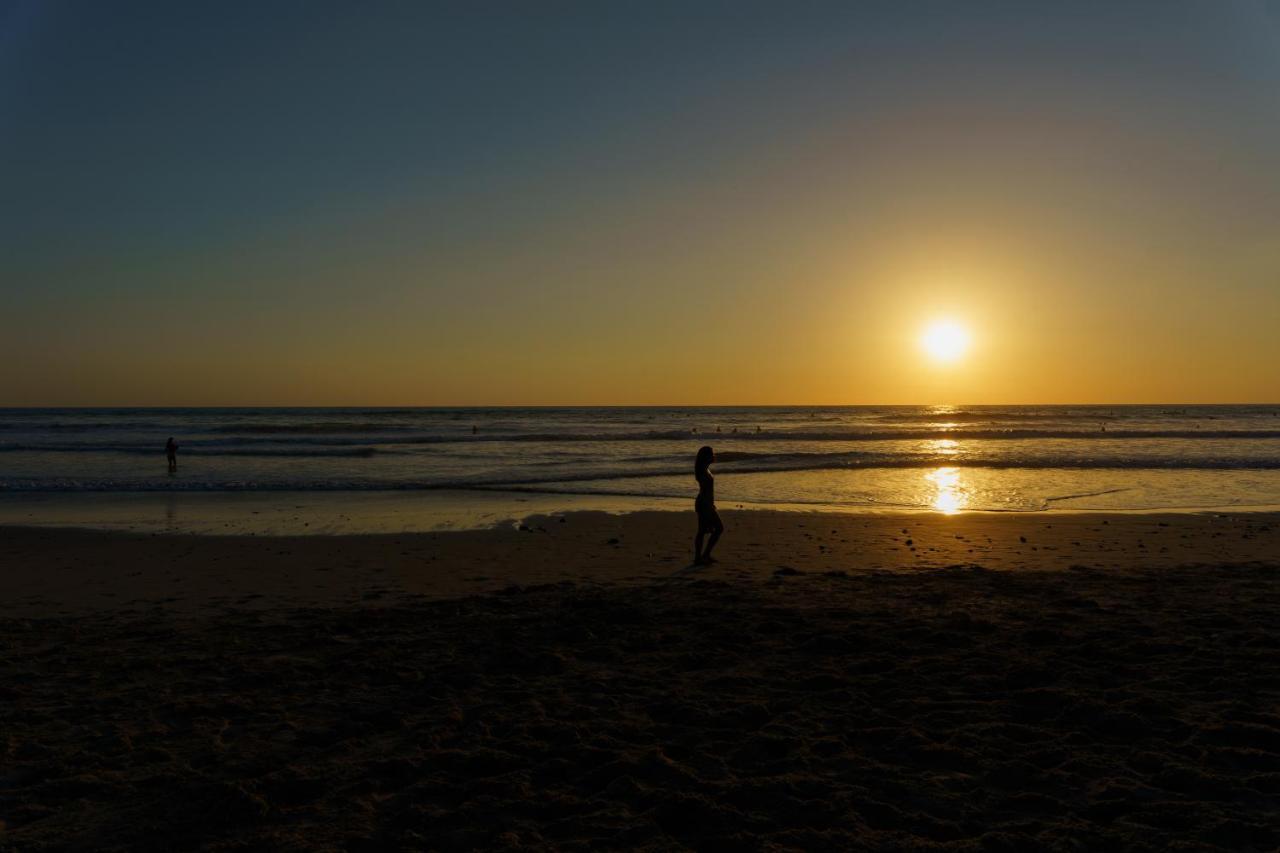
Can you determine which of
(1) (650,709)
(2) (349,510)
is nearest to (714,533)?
(1) (650,709)

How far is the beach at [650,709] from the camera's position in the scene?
4250mm

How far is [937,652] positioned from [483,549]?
26.9 feet

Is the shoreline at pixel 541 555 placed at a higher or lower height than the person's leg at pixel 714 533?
lower

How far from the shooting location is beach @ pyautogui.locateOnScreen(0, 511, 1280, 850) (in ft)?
13.9

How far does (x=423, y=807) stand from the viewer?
14.5ft

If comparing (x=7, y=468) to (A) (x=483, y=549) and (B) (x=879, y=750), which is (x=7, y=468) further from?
(B) (x=879, y=750)

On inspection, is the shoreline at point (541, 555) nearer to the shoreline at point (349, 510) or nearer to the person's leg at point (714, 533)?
the person's leg at point (714, 533)

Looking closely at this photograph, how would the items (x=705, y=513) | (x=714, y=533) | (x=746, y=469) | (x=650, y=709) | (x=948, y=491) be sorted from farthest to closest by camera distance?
(x=746, y=469), (x=948, y=491), (x=714, y=533), (x=705, y=513), (x=650, y=709)

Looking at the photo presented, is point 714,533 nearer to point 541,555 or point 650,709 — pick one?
point 541,555

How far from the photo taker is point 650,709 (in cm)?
584

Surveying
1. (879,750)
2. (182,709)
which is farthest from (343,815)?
(879,750)

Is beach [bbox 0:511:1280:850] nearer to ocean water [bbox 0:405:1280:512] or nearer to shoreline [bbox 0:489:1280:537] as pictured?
shoreline [bbox 0:489:1280:537]

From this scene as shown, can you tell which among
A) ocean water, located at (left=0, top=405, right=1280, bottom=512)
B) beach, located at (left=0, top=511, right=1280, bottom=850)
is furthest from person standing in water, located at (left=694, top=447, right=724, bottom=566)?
ocean water, located at (left=0, top=405, right=1280, bottom=512)

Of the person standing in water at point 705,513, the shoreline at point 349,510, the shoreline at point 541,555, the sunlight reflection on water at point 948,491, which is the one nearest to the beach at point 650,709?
the shoreline at point 541,555
